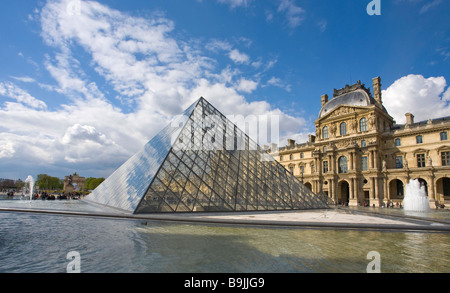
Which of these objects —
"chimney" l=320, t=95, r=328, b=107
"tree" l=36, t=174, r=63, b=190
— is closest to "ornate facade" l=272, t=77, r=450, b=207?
"chimney" l=320, t=95, r=328, b=107

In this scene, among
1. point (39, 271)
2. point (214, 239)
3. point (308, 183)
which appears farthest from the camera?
point (308, 183)

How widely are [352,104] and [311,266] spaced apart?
41.1 meters

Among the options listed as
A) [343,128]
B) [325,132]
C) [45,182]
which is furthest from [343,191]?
[45,182]

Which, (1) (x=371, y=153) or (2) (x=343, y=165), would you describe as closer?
(1) (x=371, y=153)

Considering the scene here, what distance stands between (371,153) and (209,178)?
2930 centimetres

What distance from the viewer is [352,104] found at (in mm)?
41188

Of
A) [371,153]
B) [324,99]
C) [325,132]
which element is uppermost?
[324,99]

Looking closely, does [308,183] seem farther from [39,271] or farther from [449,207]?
[39,271]

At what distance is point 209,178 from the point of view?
16578 mm

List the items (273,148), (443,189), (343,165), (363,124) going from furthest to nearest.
A: (273,148) → (343,165) → (363,124) → (443,189)

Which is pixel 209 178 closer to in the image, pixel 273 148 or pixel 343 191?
pixel 343 191

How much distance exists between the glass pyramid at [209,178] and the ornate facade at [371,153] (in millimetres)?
19481

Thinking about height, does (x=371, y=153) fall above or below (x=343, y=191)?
above
